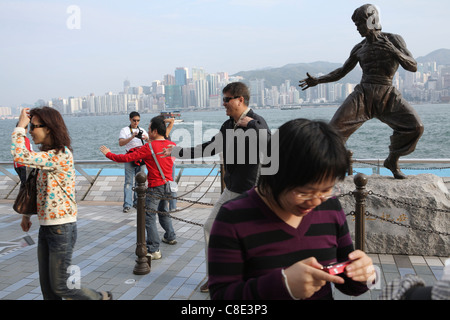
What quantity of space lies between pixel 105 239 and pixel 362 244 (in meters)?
3.85

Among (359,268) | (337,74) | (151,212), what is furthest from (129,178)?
(359,268)

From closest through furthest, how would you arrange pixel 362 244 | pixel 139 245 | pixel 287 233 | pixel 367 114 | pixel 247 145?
pixel 287 233
pixel 247 145
pixel 362 244
pixel 139 245
pixel 367 114

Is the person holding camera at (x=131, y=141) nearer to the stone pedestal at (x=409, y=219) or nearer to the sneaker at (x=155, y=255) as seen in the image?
the sneaker at (x=155, y=255)

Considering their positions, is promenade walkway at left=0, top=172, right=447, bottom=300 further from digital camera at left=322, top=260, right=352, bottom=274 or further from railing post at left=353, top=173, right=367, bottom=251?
digital camera at left=322, top=260, right=352, bottom=274

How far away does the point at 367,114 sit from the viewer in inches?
227

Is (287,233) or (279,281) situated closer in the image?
(279,281)

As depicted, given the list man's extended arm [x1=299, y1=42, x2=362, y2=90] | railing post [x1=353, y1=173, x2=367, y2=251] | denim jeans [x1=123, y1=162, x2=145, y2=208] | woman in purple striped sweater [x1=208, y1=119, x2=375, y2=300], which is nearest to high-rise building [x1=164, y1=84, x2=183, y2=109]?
denim jeans [x1=123, y1=162, x2=145, y2=208]

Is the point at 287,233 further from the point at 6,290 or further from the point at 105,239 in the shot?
the point at 105,239

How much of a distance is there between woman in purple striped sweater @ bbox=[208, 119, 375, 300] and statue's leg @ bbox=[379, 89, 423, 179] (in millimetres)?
4498

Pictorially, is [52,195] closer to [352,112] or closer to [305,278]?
[305,278]

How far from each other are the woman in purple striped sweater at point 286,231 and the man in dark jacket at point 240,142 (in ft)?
6.22

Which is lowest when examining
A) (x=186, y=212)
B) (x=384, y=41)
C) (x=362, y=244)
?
(x=186, y=212)

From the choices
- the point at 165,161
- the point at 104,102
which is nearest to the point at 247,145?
the point at 165,161

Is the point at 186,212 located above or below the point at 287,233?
below
